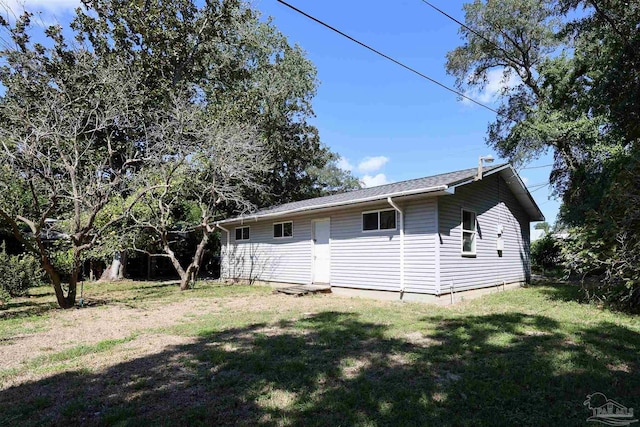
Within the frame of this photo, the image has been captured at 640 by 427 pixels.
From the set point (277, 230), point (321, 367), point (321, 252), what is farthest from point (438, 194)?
point (277, 230)

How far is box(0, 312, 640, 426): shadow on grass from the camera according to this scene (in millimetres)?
3125

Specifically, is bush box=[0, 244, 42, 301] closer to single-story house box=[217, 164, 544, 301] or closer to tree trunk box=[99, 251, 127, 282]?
tree trunk box=[99, 251, 127, 282]

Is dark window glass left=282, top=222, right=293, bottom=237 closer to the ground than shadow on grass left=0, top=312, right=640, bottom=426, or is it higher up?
higher up

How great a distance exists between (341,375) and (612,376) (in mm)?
2768

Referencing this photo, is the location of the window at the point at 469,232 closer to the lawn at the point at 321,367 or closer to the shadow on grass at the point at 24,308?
the lawn at the point at 321,367

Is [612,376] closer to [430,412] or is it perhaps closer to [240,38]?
[430,412]

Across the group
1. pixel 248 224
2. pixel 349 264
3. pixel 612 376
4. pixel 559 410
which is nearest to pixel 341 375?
pixel 559 410

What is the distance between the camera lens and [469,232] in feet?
33.9

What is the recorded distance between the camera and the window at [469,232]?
402 inches

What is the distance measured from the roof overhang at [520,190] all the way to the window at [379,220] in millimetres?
2699

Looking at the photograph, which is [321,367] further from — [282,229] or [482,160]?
[282,229]

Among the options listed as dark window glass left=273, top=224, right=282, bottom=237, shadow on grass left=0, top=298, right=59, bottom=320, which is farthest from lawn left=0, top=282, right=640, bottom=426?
dark window glass left=273, top=224, right=282, bottom=237

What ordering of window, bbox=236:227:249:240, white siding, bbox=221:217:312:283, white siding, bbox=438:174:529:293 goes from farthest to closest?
window, bbox=236:227:249:240
white siding, bbox=221:217:312:283
white siding, bbox=438:174:529:293

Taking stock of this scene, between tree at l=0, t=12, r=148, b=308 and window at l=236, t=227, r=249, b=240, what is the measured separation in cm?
473
